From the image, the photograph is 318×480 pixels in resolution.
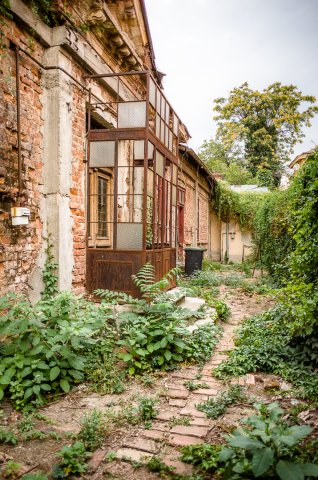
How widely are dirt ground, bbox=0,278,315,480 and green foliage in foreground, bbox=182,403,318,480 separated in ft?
0.60

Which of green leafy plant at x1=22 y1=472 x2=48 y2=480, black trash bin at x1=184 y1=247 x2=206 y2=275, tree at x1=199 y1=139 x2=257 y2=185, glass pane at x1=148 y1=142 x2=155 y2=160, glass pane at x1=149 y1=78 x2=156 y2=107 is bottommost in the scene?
green leafy plant at x1=22 y1=472 x2=48 y2=480

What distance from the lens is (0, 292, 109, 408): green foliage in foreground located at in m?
3.24

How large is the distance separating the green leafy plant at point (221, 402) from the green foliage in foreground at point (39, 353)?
131 cm

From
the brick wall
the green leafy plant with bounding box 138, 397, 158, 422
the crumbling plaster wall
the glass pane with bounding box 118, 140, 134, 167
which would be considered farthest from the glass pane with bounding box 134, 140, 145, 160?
the green leafy plant with bounding box 138, 397, 158, 422

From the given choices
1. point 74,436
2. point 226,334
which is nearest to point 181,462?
point 74,436

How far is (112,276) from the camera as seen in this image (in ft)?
18.8

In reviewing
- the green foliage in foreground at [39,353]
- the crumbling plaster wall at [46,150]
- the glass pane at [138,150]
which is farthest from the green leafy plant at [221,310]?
the green foliage in foreground at [39,353]

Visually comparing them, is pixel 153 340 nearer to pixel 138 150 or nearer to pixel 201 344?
pixel 201 344

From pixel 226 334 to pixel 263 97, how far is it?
26481mm

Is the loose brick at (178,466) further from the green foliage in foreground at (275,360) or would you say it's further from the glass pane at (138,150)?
the glass pane at (138,150)

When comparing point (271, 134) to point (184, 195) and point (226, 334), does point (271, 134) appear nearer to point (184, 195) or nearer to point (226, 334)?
point (184, 195)

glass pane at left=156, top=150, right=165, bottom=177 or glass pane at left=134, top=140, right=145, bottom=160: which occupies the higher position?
glass pane at left=134, top=140, right=145, bottom=160

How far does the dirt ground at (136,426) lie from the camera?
2.38m

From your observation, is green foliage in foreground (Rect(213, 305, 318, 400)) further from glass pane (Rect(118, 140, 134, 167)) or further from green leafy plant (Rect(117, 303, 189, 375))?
glass pane (Rect(118, 140, 134, 167))
